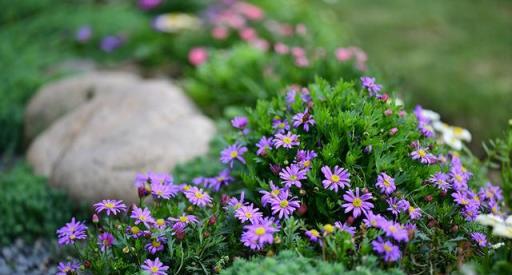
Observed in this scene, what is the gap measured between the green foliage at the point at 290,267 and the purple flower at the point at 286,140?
460 millimetres

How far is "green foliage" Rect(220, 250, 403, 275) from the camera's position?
1.80 meters

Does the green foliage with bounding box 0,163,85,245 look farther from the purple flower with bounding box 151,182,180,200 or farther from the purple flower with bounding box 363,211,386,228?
the purple flower with bounding box 363,211,386,228

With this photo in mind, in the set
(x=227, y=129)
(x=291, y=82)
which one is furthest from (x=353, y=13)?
(x=227, y=129)

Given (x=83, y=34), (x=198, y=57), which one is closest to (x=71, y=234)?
(x=198, y=57)

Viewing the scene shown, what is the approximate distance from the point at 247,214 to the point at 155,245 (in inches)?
14.6

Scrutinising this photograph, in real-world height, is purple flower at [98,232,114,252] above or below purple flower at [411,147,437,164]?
below

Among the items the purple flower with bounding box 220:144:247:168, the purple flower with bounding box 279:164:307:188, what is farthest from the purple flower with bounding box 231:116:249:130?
the purple flower with bounding box 279:164:307:188

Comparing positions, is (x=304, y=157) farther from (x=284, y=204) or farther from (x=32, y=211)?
(x=32, y=211)

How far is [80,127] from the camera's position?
12.6 feet

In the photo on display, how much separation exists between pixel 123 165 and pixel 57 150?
77 cm

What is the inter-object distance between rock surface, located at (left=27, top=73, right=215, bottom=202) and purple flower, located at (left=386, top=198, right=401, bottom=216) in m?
1.59

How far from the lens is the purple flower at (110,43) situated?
17.1 feet

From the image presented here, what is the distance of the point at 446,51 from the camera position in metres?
6.07

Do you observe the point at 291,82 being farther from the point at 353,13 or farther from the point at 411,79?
the point at 353,13
